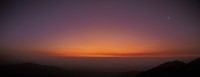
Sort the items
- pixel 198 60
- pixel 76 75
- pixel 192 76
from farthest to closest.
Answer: pixel 76 75, pixel 198 60, pixel 192 76

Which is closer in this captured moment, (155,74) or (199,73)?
(199,73)

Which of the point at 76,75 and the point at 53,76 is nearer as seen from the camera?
the point at 76,75

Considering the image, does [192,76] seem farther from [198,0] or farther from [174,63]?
[174,63]

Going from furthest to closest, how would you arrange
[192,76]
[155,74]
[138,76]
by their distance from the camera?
[138,76], [155,74], [192,76]

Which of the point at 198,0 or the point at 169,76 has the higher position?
the point at 198,0

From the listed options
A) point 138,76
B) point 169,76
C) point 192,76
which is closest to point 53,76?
point 138,76

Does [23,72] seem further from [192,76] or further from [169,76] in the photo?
[192,76]

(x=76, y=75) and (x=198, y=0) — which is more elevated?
(x=198, y=0)

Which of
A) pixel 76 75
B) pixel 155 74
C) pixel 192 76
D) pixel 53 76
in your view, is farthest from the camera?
pixel 53 76

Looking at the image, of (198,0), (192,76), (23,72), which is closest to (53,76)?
(23,72)
